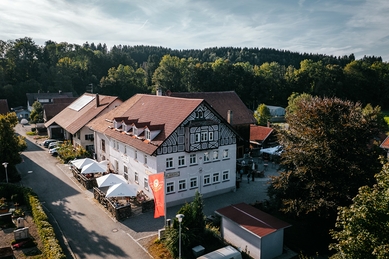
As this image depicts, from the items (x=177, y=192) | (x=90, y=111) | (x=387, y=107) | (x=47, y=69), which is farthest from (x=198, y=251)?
(x=387, y=107)

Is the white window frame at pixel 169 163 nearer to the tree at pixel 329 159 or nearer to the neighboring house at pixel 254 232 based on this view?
the neighboring house at pixel 254 232

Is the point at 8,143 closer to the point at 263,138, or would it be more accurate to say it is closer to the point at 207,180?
the point at 207,180

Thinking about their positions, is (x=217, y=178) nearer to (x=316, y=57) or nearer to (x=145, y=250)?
(x=145, y=250)

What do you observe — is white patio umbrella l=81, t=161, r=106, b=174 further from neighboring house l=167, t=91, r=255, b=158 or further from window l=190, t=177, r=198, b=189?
neighboring house l=167, t=91, r=255, b=158

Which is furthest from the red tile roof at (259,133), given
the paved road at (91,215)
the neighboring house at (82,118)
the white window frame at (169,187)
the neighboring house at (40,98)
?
the neighboring house at (40,98)

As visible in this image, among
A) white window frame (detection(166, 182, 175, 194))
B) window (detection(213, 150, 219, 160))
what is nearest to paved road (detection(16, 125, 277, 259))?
white window frame (detection(166, 182, 175, 194))

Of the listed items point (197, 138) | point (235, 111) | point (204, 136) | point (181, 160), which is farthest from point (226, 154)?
point (235, 111)

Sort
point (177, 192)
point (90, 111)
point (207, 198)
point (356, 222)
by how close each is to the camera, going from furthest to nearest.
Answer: point (90, 111)
point (207, 198)
point (177, 192)
point (356, 222)
